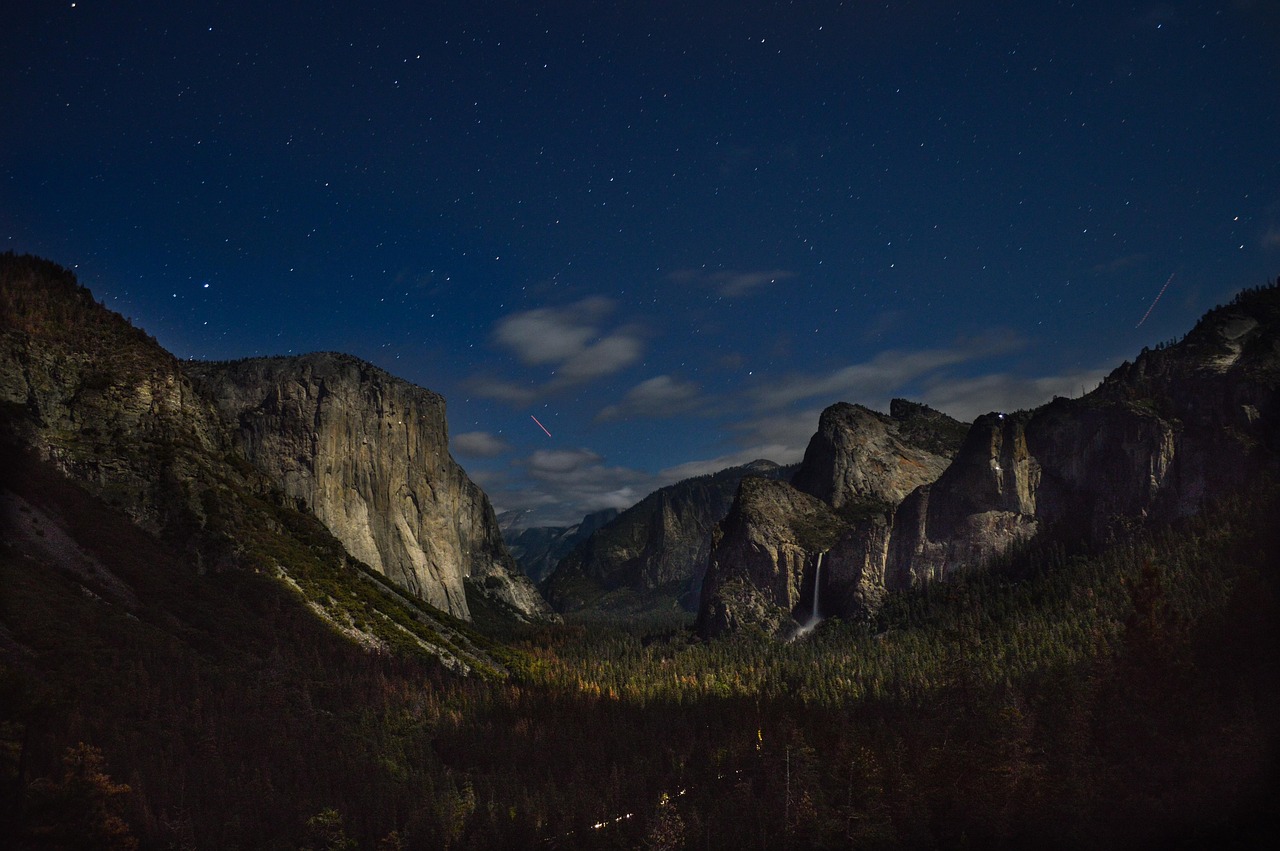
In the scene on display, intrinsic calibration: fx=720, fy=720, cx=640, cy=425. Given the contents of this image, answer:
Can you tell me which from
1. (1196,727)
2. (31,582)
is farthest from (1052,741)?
(31,582)

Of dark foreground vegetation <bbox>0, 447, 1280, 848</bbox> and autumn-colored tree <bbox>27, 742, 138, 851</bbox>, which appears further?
dark foreground vegetation <bbox>0, 447, 1280, 848</bbox>

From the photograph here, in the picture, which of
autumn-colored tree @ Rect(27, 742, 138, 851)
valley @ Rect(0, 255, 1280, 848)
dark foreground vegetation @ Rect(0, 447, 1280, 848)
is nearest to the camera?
autumn-colored tree @ Rect(27, 742, 138, 851)

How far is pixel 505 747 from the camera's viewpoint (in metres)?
115

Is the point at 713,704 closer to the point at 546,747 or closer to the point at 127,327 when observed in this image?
the point at 546,747

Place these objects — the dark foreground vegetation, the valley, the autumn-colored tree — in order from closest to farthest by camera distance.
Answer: the autumn-colored tree < the dark foreground vegetation < the valley

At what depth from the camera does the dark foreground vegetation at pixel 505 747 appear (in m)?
56.9

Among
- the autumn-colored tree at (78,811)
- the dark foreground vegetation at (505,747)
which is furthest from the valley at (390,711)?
the dark foreground vegetation at (505,747)

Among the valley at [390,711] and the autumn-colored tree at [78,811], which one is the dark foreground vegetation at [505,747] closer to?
the autumn-colored tree at [78,811]

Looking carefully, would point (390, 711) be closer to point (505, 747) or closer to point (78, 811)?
point (505, 747)

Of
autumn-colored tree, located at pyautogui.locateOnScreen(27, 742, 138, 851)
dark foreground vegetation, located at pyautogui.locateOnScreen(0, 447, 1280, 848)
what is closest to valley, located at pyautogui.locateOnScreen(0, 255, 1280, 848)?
autumn-colored tree, located at pyautogui.locateOnScreen(27, 742, 138, 851)

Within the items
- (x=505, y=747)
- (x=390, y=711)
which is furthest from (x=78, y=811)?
(x=505, y=747)

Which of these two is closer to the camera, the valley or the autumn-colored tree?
the autumn-colored tree

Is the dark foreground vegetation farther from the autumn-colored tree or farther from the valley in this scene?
the valley

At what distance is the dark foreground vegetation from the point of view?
5688 centimetres
